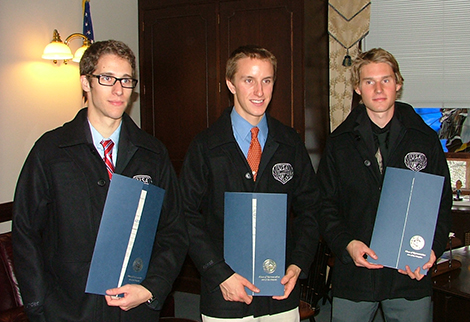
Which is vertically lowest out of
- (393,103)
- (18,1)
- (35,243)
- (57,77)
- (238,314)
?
(238,314)

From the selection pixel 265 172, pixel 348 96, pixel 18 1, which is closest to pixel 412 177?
pixel 265 172

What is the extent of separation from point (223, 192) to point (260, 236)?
24 centimetres

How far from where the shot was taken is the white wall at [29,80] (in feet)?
Answer: 10.0

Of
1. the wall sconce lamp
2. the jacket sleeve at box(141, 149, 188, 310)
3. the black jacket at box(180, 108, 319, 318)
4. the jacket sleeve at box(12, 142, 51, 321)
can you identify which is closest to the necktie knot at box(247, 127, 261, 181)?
the black jacket at box(180, 108, 319, 318)

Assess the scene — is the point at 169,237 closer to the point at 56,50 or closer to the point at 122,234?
the point at 122,234

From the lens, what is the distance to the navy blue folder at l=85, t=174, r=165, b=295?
4.83 ft

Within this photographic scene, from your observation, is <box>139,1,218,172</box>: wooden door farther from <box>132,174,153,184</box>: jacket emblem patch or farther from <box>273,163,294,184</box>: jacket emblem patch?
<box>132,174,153,184</box>: jacket emblem patch

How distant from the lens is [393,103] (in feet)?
6.67

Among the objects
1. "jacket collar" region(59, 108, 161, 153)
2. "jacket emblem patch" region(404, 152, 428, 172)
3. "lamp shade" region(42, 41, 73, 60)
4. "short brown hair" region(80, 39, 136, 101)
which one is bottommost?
"jacket emblem patch" region(404, 152, 428, 172)

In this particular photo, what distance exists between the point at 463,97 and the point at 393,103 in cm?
243

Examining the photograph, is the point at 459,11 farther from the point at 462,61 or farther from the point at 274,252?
the point at 274,252

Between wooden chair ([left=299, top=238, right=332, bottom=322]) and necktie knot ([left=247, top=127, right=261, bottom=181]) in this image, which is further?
wooden chair ([left=299, top=238, right=332, bottom=322])

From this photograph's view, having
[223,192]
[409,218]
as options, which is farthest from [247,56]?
[409,218]

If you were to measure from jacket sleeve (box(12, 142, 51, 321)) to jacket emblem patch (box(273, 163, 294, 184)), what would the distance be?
845 mm
